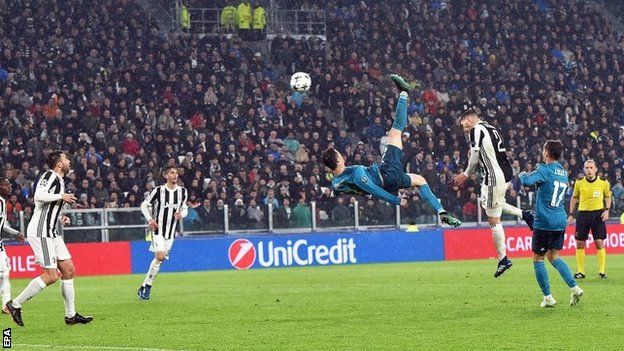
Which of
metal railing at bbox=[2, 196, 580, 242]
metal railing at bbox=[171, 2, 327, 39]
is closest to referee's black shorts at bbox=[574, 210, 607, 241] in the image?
metal railing at bbox=[2, 196, 580, 242]

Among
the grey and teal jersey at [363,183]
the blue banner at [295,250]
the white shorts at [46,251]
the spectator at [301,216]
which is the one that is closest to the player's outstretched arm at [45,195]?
the white shorts at [46,251]

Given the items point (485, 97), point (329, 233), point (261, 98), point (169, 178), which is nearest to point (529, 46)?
point (485, 97)

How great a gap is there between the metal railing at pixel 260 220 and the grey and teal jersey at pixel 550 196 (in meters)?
15.7

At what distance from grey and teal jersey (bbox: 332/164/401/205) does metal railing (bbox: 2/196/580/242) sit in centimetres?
1397

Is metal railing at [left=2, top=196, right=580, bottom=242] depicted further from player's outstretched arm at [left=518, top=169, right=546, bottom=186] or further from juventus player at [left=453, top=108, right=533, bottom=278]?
player's outstretched arm at [left=518, top=169, right=546, bottom=186]

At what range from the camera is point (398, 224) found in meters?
32.3

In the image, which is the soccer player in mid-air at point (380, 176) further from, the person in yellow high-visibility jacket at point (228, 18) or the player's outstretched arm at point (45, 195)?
the person in yellow high-visibility jacket at point (228, 18)

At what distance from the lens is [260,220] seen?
1212 inches

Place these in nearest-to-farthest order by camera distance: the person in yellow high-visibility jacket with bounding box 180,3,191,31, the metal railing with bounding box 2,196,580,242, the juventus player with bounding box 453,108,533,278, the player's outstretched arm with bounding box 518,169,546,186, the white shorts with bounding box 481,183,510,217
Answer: the player's outstretched arm with bounding box 518,169,546,186 → the juventus player with bounding box 453,108,533,278 → the white shorts with bounding box 481,183,510,217 → the metal railing with bounding box 2,196,580,242 → the person in yellow high-visibility jacket with bounding box 180,3,191,31

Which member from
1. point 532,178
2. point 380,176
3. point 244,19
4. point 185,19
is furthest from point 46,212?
point 244,19

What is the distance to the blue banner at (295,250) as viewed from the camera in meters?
30.6

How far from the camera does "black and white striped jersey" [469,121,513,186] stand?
57.6 ft

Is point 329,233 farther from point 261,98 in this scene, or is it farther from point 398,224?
point 261,98

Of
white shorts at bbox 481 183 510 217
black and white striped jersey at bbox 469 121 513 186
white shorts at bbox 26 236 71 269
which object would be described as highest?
black and white striped jersey at bbox 469 121 513 186
